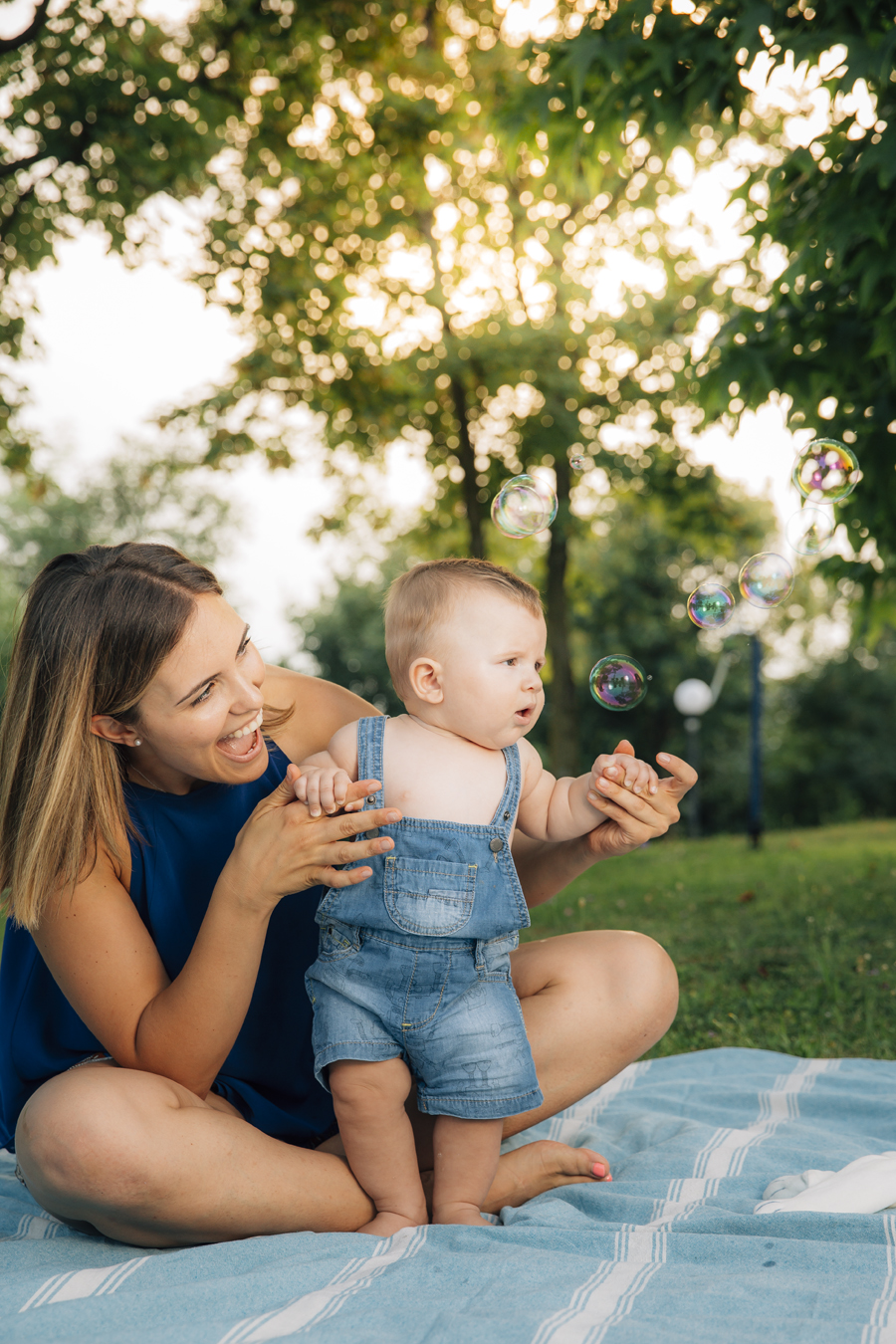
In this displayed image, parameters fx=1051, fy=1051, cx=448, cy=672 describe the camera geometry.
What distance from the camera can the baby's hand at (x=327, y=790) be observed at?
1767mm

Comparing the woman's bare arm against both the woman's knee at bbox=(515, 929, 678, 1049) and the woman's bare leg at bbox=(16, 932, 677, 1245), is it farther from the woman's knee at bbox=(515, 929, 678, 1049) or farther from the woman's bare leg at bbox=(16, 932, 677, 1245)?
the woman's knee at bbox=(515, 929, 678, 1049)

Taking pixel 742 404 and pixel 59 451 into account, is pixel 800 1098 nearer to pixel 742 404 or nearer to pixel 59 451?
pixel 742 404

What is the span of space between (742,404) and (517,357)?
5762 millimetres

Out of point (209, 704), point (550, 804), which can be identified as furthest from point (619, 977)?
point (209, 704)

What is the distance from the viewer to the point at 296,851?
173cm

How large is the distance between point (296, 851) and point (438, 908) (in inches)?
11.6

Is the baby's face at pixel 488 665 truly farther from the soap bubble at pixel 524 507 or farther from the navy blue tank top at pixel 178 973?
the soap bubble at pixel 524 507

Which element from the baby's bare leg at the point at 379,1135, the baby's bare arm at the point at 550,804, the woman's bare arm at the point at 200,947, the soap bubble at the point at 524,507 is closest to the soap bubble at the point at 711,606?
the soap bubble at the point at 524,507

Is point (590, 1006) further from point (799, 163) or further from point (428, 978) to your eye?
point (799, 163)

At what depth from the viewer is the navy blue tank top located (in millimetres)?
1986

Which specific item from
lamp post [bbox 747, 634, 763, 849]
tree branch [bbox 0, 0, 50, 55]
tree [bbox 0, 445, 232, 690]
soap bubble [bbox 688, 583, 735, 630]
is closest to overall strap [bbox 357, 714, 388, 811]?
soap bubble [bbox 688, 583, 735, 630]

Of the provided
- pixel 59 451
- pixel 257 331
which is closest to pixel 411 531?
pixel 257 331

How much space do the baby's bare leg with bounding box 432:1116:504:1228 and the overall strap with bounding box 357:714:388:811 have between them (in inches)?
22.9

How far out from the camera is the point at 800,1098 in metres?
2.56
